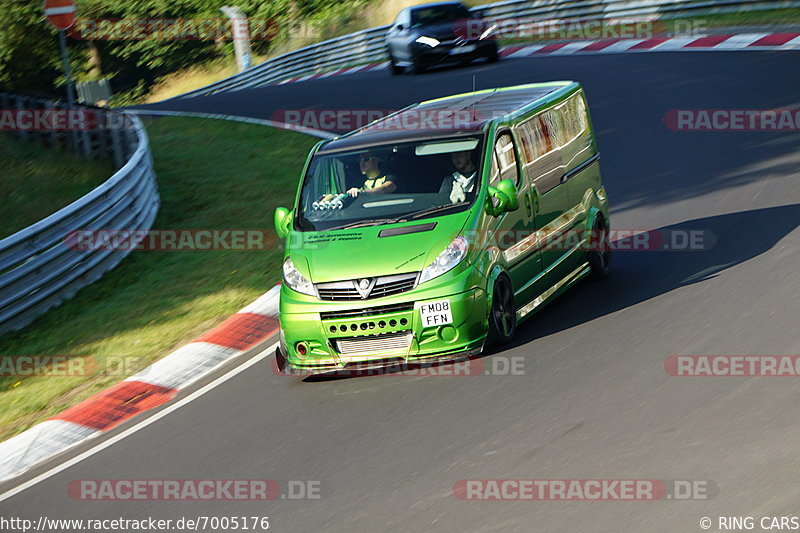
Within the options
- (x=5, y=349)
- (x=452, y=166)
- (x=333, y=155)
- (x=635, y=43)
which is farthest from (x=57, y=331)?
(x=635, y=43)

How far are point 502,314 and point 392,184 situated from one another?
4.60 ft

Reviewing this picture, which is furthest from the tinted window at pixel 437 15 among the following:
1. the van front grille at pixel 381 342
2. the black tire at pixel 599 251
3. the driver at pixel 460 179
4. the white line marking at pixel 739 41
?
the van front grille at pixel 381 342

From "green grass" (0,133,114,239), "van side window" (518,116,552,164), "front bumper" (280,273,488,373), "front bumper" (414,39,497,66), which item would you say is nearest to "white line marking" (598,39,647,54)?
"front bumper" (414,39,497,66)

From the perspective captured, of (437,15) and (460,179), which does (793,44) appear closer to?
(437,15)

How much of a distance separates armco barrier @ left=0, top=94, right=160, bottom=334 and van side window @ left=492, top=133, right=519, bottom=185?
5.51 m

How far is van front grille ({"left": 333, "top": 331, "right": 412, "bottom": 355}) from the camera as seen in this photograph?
889 cm

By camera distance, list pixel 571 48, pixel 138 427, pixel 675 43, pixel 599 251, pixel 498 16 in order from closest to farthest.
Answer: pixel 138 427
pixel 599 251
pixel 675 43
pixel 571 48
pixel 498 16

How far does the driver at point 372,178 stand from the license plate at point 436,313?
1.33 meters

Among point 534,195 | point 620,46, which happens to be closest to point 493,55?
point 620,46

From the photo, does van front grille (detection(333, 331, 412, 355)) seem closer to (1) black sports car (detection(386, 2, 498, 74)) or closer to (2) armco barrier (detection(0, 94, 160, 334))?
(2) armco barrier (detection(0, 94, 160, 334))

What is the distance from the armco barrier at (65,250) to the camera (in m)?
12.7

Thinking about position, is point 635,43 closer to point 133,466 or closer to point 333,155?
point 333,155

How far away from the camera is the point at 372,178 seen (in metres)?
9.85

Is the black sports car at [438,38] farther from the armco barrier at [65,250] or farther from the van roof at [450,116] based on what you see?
the van roof at [450,116]
